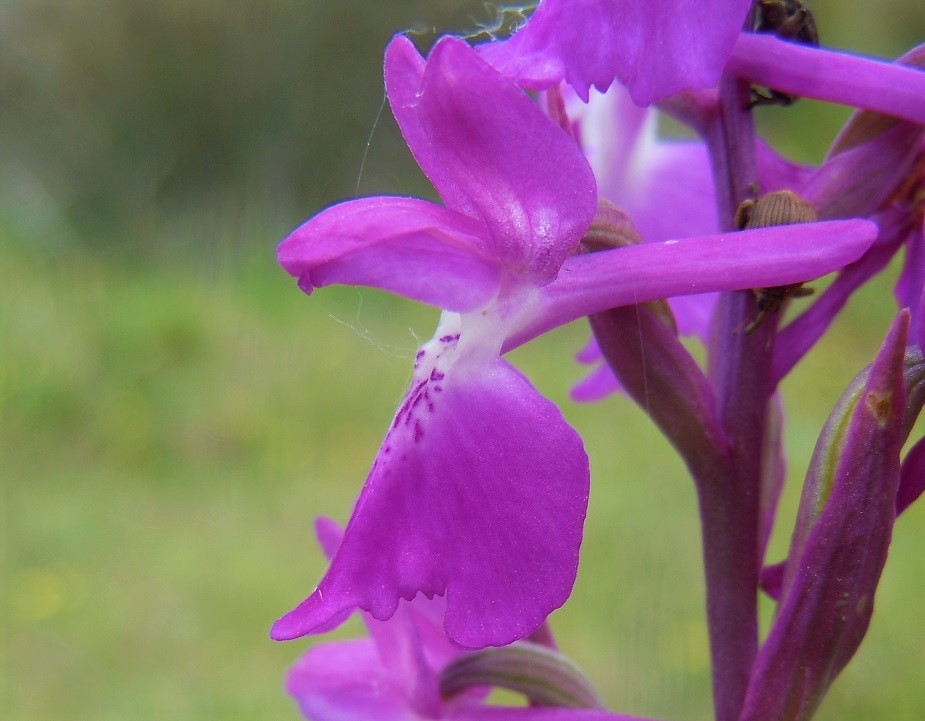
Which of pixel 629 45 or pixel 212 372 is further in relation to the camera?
pixel 212 372

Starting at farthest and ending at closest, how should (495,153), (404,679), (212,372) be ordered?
(212,372)
(404,679)
(495,153)

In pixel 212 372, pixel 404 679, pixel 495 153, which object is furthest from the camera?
pixel 212 372

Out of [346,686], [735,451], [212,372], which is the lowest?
[346,686]

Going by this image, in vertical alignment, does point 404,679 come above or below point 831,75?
below

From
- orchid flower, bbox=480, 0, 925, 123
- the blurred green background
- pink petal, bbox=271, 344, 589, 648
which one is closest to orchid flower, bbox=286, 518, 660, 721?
pink petal, bbox=271, 344, 589, 648

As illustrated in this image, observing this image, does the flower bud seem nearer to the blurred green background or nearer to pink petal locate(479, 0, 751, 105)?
pink petal locate(479, 0, 751, 105)

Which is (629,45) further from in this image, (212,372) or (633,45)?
(212,372)

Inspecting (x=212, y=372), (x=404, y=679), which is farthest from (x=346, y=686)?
(x=212, y=372)
